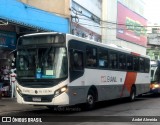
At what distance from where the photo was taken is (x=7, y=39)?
21797mm

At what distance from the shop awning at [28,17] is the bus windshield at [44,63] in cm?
457

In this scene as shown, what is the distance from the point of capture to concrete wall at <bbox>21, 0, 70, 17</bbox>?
97.1 ft

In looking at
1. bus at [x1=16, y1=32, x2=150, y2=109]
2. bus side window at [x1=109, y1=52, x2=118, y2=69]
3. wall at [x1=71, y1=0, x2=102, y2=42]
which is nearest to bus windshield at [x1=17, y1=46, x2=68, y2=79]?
bus at [x1=16, y1=32, x2=150, y2=109]

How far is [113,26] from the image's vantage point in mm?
44344

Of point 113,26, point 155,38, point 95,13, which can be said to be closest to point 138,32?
point 113,26

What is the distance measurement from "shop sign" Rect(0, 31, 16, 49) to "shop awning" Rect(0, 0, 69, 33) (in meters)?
1.39

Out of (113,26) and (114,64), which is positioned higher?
(113,26)

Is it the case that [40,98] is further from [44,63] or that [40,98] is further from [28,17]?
[28,17]

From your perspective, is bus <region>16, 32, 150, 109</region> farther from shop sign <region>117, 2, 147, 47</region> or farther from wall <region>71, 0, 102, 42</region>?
shop sign <region>117, 2, 147, 47</region>

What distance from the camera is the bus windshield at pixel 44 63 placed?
14.3 m

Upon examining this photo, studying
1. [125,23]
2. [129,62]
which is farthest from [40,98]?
[125,23]

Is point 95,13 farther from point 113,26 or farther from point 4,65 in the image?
point 4,65

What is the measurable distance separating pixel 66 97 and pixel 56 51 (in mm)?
1742

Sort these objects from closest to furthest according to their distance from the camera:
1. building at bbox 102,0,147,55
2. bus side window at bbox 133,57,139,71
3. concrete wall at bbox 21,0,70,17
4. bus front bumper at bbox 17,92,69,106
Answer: bus front bumper at bbox 17,92,69,106 < bus side window at bbox 133,57,139,71 < concrete wall at bbox 21,0,70,17 < building at bbox 102,0,147,55
